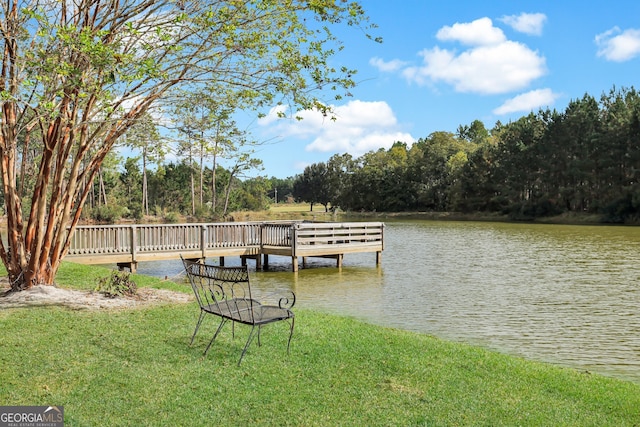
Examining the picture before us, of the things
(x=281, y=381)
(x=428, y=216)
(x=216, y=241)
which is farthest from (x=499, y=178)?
(x=281, y=381)

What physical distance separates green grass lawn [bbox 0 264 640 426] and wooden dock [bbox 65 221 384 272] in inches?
356

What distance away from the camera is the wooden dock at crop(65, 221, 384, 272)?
651 inches

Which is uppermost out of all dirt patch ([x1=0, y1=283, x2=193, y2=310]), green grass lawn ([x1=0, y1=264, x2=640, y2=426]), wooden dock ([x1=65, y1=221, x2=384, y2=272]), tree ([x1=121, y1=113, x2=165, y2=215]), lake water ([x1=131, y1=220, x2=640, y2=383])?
tree ([x1=121, y1=113, x2=165, y2=215])

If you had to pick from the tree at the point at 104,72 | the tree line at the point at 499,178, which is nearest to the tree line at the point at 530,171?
the tree line at the point at 499,178

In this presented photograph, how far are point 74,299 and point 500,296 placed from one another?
10.5 meters

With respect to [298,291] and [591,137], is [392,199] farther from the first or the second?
[298,291]

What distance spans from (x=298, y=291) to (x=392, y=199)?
75.2 m

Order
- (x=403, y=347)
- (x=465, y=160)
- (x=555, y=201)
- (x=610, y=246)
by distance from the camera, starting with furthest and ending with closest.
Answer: (x=465, y=160) < (x=555, y=201) < (x=610, y=246) < (x=403, y=347)

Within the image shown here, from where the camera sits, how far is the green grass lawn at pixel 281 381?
474cm

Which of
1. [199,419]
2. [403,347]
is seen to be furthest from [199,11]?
[199,419]

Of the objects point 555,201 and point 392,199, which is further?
point 392,199

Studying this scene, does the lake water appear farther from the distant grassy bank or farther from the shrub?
the distant grassy bank

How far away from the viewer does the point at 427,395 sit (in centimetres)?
526

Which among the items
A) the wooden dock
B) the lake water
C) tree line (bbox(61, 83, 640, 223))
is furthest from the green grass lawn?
tree line (bbox(61, 83, 640, 223))
